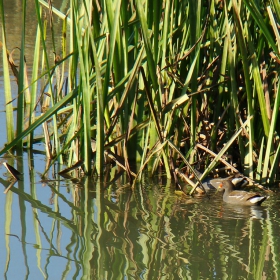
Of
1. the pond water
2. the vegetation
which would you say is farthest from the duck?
the vegetation

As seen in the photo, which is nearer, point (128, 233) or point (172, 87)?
point (128, 233)

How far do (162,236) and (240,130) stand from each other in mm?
1455

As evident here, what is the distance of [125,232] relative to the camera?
16.6 feet

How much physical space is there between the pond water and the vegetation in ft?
0.98

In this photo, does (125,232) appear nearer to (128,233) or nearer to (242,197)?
(128,233)

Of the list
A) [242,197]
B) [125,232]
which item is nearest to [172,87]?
[242,197]

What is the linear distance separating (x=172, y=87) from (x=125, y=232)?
1650 millimetres

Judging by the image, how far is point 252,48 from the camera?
568 centimetres

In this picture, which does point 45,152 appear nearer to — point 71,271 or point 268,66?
point 268,66

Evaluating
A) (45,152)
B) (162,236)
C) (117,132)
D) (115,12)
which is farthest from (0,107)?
(162,236)

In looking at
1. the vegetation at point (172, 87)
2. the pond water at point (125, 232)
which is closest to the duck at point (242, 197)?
the pond water at point (125, 232)

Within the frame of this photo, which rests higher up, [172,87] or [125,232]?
[172,87]

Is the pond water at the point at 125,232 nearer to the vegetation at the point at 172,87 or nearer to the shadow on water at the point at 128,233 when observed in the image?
the shadow on water at the point at 128,233

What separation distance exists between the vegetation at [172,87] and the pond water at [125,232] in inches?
11.7
